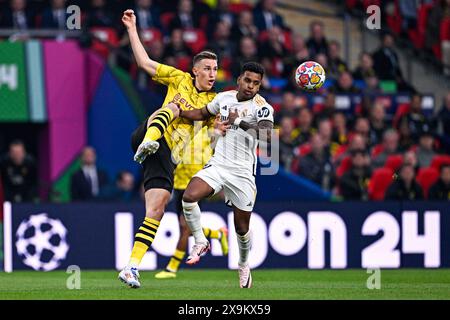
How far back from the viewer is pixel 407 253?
1712cm

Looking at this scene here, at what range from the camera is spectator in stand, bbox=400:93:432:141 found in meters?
20.3

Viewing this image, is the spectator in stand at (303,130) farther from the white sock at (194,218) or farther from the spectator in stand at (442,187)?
the white sock at (194,218)

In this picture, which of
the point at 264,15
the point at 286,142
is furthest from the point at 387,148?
the point at 264,15

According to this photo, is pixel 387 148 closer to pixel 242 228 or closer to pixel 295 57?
pixel 295 57

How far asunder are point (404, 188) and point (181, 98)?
5876 millimetres

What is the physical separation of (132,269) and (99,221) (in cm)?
557

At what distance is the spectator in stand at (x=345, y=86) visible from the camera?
68.3 ft

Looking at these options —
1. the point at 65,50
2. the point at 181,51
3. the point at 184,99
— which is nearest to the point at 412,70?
the point at 181,51

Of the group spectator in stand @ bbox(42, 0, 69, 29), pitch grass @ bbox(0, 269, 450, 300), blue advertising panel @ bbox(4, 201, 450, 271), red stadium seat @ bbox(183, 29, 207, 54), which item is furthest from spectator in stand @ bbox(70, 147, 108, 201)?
red stadium seat @ bbox(183, 29, 207, 54)

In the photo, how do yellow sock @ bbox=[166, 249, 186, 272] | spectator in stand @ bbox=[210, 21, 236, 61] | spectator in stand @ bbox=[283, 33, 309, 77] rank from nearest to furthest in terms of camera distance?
yellow sock @ bbox=[166, 249, 186, 272] < spectator in stand @ bbox=[210, 21, 236, 61] < spectator in stand @ bbox=[283, 33, 309, 77]

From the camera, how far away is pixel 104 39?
69.1 ft

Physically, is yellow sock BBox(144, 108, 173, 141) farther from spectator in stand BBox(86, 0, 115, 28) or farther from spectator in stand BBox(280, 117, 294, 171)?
spectator in stand BBox(86, 0, 115, 28)

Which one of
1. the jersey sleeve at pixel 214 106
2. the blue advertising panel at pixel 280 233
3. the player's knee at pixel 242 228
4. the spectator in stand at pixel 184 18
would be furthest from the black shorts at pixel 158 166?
the spectator in stand at pixel 184 18

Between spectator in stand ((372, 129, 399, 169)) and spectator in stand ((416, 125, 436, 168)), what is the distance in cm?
84
